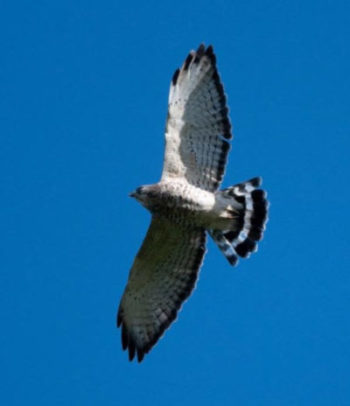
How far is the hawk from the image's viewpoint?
9102 millimetres

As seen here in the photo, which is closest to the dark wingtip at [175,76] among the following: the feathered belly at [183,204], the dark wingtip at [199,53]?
the dark wingtip at [199,53]

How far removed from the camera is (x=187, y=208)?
8.98 metres

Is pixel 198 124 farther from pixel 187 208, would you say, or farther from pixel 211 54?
pixel 187 208

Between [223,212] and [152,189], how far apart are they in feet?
2.74

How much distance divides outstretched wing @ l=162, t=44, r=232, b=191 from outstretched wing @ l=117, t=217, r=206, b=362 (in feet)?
2.09

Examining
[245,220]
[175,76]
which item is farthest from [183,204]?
[175,76]

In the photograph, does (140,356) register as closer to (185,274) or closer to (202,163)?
(185,274)

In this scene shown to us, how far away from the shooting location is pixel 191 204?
8.98 m

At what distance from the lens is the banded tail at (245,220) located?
371 inches

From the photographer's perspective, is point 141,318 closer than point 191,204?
No

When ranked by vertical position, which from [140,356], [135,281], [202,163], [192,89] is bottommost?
[140,356]

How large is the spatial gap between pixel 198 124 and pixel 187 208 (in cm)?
89

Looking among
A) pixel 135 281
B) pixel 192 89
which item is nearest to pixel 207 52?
pixel 192 89

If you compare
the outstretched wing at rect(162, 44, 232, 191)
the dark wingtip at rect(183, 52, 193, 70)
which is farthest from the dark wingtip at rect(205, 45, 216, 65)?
the dark wingtip at rect(183, 52, 193, 70)
